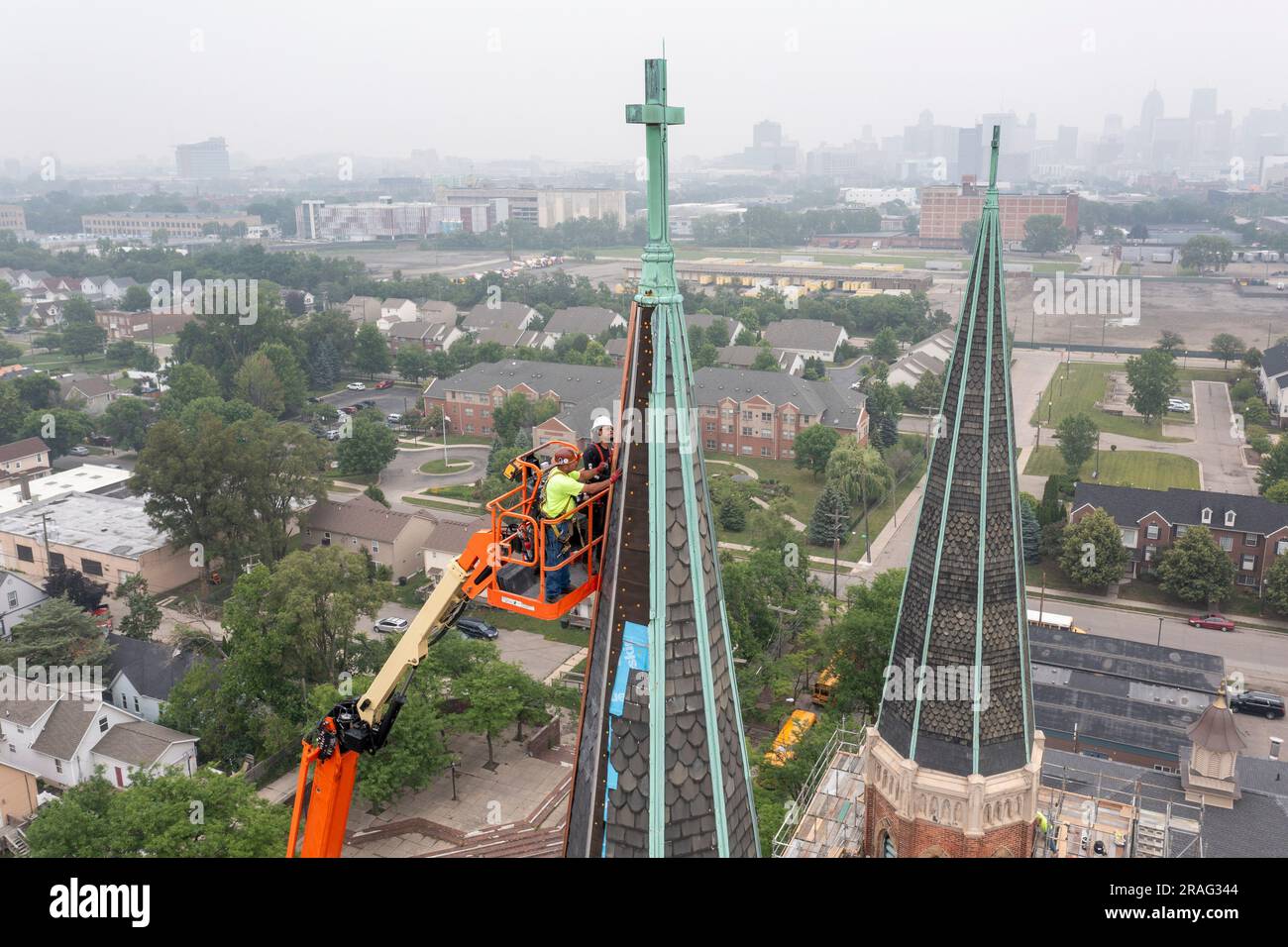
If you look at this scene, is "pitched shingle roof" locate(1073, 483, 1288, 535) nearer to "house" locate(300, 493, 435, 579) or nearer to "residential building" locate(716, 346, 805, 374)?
"house" locate(300, 493, 435, 579)

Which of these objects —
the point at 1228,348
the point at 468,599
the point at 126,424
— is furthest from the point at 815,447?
the point at 468,599

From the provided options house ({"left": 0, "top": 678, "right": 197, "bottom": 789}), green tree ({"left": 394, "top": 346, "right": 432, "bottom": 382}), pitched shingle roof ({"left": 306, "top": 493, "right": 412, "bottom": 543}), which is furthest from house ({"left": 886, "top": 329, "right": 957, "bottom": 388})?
house ({"left": 0, "top": 678, "right": 197, "bottom": 789})

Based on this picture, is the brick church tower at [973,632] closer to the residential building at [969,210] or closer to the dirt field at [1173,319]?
the dirt field at [1173,319]

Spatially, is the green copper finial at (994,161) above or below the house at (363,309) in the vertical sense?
above

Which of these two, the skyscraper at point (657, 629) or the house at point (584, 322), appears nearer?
the skyscraper at point (657, 629)

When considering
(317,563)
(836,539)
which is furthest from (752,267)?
(317,563)

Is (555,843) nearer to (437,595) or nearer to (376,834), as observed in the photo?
(376,834)

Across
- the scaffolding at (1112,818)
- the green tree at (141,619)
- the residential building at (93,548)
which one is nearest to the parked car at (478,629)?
the green tree at (141,619)
